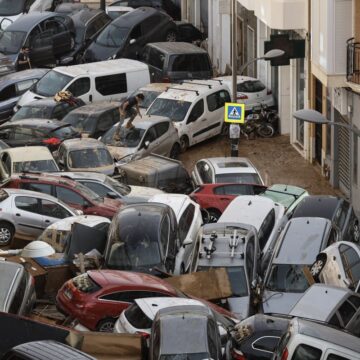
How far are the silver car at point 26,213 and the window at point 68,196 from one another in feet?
2.97

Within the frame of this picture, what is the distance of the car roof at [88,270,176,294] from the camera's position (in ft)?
62.9

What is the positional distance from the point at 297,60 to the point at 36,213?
13.6m

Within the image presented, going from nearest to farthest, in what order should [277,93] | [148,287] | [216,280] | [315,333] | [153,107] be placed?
1. [315,333]
2. [148,287]
3. [216,280]
4. [153,107]
5. [277,93]

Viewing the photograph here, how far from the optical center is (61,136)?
1282 inches

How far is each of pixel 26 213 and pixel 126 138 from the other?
816cm

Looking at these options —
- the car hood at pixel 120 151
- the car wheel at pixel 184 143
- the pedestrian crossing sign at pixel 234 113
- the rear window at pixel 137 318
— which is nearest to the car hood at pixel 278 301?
the rear window at pixel 137 318

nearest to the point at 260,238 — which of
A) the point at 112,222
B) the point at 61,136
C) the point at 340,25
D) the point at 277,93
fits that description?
the point at 112,222

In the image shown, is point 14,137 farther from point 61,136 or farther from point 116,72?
point 116,72

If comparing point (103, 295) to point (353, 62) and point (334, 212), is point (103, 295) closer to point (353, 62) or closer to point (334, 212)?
point (334, 212)

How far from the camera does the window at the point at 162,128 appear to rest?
33531mm

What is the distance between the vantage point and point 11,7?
50625mm

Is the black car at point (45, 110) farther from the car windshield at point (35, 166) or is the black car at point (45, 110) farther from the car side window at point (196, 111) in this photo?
the car windshield at point (35, 166)

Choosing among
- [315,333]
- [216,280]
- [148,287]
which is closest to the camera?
[315,333]

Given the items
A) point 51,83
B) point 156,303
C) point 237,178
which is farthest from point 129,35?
point 156,303
